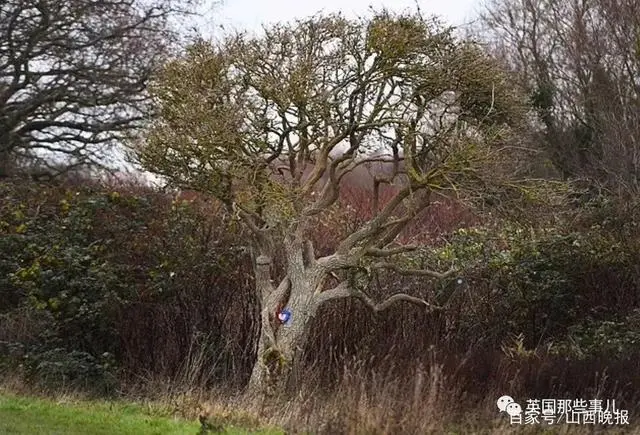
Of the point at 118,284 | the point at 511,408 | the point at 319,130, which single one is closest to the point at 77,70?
the point at 118,284

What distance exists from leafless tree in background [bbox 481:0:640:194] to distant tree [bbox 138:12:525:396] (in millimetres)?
10750

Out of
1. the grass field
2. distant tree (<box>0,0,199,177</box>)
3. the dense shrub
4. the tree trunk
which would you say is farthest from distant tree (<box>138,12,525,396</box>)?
distant tree (<box>0,0,199,177</box>)

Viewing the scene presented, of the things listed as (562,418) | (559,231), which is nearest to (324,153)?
(562,418)

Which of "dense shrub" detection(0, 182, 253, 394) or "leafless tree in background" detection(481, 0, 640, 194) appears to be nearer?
"dense shrub" detection(0, 182, 253, 394)

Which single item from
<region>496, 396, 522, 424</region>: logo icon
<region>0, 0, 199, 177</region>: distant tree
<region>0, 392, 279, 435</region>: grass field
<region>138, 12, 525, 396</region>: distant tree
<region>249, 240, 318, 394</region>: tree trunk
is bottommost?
<region>0, 392, 279, 435</region>: grass field

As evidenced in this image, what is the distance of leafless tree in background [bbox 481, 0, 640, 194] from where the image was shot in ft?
78.9

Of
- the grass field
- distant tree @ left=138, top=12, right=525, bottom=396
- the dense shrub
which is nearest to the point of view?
the grass field

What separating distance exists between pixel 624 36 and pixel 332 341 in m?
16.4

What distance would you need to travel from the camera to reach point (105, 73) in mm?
20078

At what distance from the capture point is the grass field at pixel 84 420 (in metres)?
8.73

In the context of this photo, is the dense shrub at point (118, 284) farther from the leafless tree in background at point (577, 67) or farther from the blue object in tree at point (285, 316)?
the leafless tree in background at point (577, 67)

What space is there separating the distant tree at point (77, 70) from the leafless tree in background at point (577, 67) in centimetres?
1009

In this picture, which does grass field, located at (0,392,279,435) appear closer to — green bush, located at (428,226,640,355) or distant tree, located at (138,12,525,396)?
distant tree, located at (138,12,525,396)

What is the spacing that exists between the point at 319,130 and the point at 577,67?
19.1 meters
